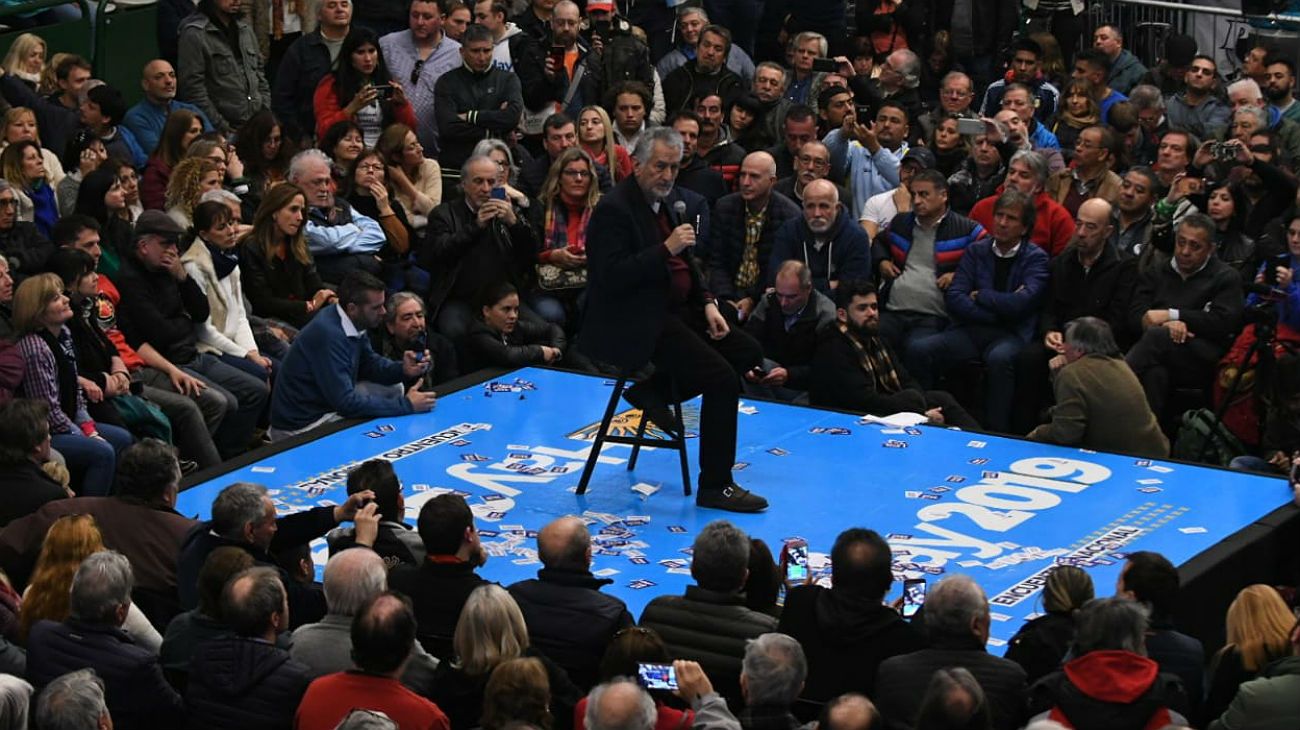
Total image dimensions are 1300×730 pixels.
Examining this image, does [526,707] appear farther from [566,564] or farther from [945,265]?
[945,265]

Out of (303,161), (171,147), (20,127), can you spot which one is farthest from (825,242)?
(20,127)

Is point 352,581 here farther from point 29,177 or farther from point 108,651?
point 29,177

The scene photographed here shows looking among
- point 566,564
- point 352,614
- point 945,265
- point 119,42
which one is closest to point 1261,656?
point 566,564

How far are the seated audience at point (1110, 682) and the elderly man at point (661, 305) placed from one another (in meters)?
2.67

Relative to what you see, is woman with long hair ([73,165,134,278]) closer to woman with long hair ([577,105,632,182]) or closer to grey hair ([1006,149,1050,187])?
woman with long hair ([577,105,632,182])

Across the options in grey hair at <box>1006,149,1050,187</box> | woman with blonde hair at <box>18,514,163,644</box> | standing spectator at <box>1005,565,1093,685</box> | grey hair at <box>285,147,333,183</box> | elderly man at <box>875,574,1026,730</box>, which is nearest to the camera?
elderly man at <box>875,574,1026,730</box>

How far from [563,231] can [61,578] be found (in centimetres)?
527

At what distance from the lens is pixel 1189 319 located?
36.0 feet

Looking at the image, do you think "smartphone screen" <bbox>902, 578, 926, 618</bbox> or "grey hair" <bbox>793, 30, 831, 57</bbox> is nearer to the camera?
"smartphone screen" <bbox>902, 578, 926, 618</bbox>

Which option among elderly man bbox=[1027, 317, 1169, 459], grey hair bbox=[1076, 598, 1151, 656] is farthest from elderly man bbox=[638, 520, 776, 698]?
elderly man bbox=[1027, 317, 1169, 459]

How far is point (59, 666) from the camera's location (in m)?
6.70

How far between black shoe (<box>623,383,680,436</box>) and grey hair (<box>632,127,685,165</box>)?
109 cm

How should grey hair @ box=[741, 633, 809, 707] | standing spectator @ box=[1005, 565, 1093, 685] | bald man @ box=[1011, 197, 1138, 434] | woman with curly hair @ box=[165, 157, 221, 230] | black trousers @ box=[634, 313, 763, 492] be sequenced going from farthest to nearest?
woman with curly hair @ box=[165, 157, 221, 230] < bald man @ box=[1011, 197, 1138, 434] < black trousers @ box=[634, 313, 763, 492] < standing spectator @ box=[1005, 565, 1093, 685] < grey hair @ box=[741, 633, 809, 707]

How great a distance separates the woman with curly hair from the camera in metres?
11.4
